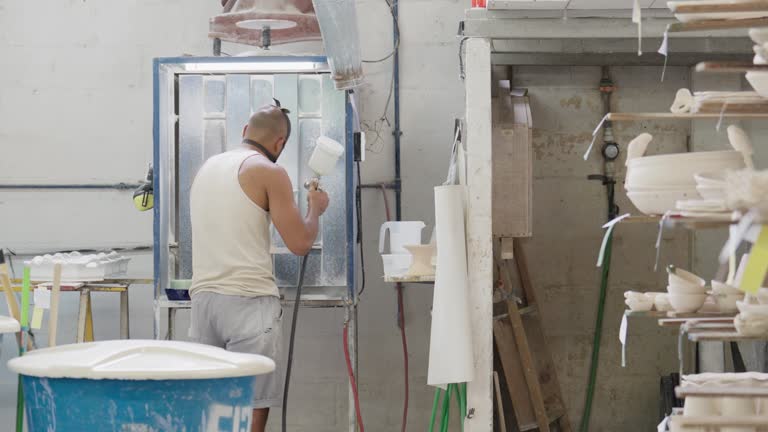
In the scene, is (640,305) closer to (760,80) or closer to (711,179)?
(711,179)

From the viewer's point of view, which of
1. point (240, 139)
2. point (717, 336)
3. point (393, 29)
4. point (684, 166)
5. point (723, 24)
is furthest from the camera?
point (393, 29)

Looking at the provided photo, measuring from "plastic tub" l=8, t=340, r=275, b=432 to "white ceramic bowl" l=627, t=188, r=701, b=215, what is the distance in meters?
1.29

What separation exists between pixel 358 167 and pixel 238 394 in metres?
2.53

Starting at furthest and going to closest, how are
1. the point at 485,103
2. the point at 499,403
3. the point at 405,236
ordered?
1. the point at 499,403
2. the point at 405,236
3. the point at 485,103

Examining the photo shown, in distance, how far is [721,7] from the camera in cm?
255

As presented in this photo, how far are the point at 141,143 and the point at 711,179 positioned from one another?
4.00 metres

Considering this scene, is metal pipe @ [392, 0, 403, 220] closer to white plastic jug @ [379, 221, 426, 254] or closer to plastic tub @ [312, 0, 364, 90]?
white plastic jug @ [379, 221, 426, 254]

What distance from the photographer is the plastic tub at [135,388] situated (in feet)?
9.58

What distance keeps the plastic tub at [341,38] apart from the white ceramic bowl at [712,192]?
7.64ft

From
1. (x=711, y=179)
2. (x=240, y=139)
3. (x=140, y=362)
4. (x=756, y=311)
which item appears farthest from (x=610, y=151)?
(x=140, y=362)

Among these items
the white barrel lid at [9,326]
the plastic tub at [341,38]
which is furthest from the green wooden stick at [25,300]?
the plastic tub at [341,38]

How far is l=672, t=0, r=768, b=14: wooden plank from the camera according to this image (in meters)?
2.54

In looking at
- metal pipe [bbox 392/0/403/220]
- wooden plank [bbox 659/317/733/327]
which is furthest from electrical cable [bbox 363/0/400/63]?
wooden plank [bbox 659/317/733/327]

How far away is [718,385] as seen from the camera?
3.20 meters
